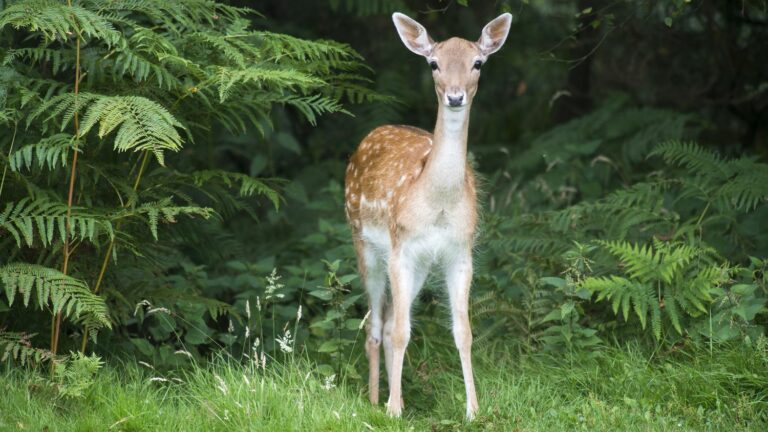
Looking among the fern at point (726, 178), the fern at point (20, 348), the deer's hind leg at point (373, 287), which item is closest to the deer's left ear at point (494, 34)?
the deer's hind leg at point (373, 287)

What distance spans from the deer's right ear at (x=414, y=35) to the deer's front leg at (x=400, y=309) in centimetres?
104

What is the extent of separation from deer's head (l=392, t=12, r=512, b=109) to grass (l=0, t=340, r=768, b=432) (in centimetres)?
146

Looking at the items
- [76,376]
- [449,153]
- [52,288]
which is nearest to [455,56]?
[449,153]

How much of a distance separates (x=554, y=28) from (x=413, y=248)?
526 centimetres

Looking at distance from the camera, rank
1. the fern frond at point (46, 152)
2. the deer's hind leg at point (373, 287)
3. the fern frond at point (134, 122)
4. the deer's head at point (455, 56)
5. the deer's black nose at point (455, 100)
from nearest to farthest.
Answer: the fern frond at point (134, 122)
the fern frond at point (46, 152)
the deer's black nose at point (455, 100)
the deer's head at point (455, 56)
the deer's hind leg at point (373, 287)

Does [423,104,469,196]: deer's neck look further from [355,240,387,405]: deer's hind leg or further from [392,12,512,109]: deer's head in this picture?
[355,240,387,405]: deer's hind leg

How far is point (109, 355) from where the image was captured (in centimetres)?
557

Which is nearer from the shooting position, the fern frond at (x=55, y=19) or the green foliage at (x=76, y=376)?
the fern frond at (x=55, y=19)

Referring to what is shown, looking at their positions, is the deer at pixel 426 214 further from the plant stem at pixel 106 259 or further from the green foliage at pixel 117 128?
the plant stem at pixel 106 259

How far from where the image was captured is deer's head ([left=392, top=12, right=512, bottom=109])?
4988 millimetres

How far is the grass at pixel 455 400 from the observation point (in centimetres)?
458

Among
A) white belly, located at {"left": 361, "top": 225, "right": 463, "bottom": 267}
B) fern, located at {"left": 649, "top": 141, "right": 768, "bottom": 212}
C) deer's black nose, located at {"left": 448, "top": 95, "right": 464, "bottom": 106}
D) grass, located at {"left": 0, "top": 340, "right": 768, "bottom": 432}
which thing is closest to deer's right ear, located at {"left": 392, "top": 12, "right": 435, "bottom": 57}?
deer's black nose, located at {"left": 448, "top": 95, "right": 464, "bottom": 106}

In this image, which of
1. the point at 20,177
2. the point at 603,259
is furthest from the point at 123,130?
the point at 603,259

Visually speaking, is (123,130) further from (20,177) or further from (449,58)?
(449,58)
